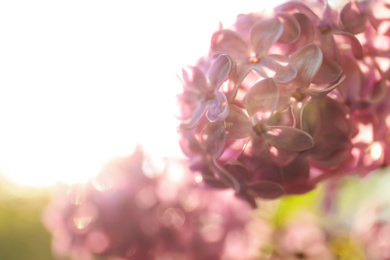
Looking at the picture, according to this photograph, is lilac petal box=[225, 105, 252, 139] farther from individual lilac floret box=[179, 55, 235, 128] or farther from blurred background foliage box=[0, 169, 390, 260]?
blurred background foliage box=[0, 169, 390, 260]

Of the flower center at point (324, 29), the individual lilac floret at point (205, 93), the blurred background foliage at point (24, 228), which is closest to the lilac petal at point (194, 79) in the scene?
the individual lilac floret at point (205, 93)

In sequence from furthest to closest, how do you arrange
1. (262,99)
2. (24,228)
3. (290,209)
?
(24,228) < (290,209) < (262,99)

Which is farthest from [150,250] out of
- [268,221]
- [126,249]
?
[268,221]

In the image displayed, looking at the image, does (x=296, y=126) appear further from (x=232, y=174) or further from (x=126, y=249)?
(x=126, y=249)

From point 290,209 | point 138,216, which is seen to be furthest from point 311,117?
point 290,209

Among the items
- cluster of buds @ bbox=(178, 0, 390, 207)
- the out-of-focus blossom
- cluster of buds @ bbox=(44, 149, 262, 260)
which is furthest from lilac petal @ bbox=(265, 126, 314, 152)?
the out-of-focus blossom

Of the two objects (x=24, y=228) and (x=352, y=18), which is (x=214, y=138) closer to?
(x=352, y=18)

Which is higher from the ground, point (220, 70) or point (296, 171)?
point (220, 70)
